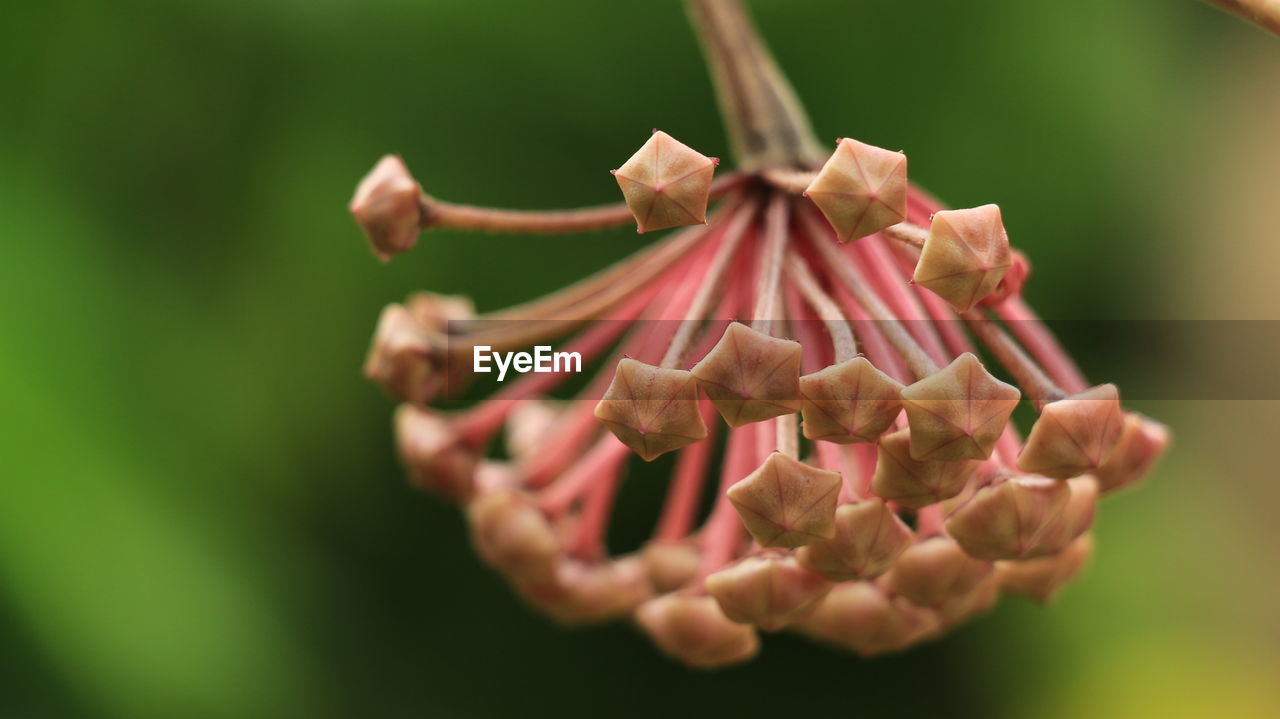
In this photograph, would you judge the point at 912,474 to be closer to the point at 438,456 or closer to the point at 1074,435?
the point at 1074,435

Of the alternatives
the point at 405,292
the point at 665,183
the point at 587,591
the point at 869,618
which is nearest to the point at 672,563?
the point at 587,591

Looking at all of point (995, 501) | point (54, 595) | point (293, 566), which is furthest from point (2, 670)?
point (995, 501)

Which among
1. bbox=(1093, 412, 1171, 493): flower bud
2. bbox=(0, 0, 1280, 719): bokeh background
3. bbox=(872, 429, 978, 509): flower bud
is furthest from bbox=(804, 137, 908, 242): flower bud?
bbox=(0, 0, 1280, 719): bokeh background

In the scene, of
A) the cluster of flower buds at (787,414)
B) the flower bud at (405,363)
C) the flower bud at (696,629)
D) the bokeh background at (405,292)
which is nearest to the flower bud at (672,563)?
the cluster of flower buds at (787,414)

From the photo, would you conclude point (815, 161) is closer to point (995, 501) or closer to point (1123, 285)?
point (995, 501)

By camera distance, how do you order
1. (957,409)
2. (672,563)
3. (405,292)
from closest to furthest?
(957,409) → (672,563) → (405,292)

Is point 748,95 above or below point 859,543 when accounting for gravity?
above

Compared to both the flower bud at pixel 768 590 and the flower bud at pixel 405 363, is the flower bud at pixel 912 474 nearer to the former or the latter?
the flower bud at pixel 768 590
